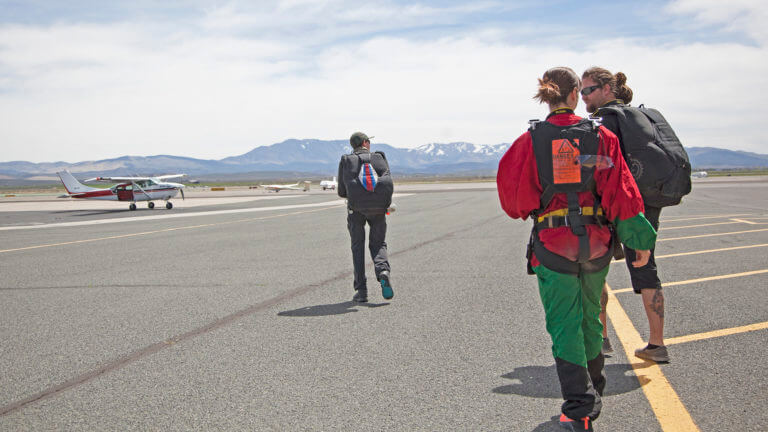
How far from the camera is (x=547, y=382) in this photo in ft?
11.9

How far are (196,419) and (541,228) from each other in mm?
2167

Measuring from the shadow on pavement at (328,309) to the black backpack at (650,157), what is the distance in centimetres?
307

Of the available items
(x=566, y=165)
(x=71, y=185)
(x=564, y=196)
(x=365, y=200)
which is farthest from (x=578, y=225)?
(x=71, y=185)

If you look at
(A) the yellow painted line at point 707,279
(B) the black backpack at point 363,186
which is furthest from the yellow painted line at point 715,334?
(B) the black backpack at point 363,186

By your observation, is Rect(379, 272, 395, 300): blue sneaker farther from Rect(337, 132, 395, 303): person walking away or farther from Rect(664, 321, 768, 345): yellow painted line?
Rect(664, 321, 768, 345): yellow painted line

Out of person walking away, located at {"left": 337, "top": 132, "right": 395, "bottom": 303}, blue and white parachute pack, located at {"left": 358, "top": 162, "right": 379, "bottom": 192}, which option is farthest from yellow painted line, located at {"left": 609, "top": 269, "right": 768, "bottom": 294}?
blue and white parachute pack, located at {"left": 358, "top": 162, "right": 379, "bottom": 192}

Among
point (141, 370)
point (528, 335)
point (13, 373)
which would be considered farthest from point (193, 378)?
point (528, 335)

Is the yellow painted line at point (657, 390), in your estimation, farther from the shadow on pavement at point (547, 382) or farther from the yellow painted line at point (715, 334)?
the yellow painted line at point (715, 334)

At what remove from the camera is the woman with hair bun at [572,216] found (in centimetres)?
292

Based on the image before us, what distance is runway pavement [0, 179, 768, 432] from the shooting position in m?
3.17

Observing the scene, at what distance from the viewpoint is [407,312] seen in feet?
18.3

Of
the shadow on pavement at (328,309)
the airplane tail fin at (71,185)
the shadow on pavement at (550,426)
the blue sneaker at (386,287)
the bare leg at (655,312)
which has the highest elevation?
the airplane tail fin at (71,185)

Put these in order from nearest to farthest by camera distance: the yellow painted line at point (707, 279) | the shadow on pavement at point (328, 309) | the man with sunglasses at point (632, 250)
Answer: the man with sunglasses at point (632, 250) < the shadow on pavement at point (328, 309) < the yellow painted line at point (707, 279)

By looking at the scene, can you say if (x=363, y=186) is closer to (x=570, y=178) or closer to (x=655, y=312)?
(x=655, y=312)
